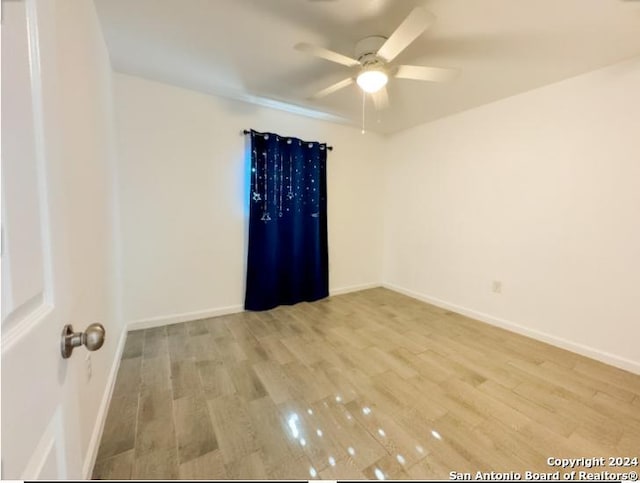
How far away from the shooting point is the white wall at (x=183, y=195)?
256cm

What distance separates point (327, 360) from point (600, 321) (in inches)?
87.4

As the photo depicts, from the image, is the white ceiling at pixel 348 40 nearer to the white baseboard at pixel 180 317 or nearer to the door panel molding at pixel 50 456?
the door panel molding at pixel 50 456

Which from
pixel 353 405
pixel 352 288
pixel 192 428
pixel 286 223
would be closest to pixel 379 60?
pixel 286 223

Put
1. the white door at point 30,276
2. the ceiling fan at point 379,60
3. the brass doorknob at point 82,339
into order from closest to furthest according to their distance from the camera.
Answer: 1. the white door at point 30,276
2. the brass doorknob at point 82,339
3. the ceiling fan at point 379,60

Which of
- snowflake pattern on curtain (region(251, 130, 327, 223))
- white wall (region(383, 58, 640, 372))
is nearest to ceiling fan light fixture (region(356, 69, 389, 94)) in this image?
snowflake pattern on curtain (region(251, 130, 327, 223))

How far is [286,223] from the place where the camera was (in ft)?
10.8

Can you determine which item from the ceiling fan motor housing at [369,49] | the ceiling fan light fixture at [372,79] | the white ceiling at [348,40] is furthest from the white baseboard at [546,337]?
the ceiling fan motor housing at [369,49]

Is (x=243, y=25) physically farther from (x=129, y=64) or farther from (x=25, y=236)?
(x=25, y=236)

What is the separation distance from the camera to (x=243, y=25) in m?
1.78

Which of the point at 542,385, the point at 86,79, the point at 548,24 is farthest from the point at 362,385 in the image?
the point at 548,24

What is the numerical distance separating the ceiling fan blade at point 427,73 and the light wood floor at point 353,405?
2.02 m

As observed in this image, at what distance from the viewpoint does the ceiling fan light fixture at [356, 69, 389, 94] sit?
1.91 m

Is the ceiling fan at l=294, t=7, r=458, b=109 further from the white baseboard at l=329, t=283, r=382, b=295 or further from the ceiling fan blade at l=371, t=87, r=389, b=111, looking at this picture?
the white baseboard at l=329, t=283, r=382, b=295

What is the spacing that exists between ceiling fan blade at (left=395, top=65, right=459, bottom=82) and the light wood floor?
79.6 inches
